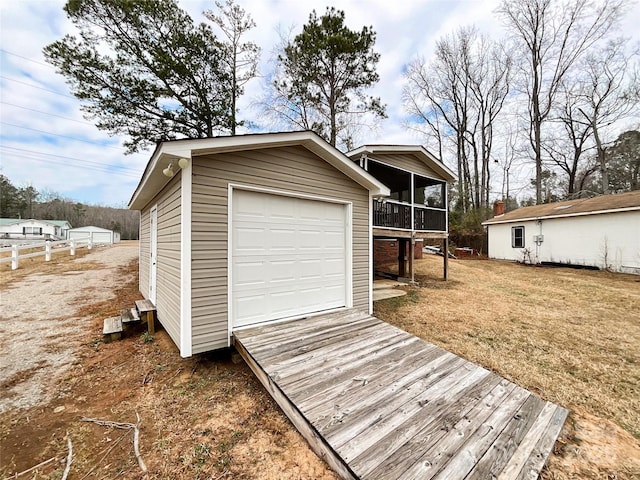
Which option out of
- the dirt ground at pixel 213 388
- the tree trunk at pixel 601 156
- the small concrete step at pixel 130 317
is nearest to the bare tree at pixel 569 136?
the tree trunk at pixel 601 156

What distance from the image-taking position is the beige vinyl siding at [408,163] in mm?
8469

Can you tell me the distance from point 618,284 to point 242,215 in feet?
42.6

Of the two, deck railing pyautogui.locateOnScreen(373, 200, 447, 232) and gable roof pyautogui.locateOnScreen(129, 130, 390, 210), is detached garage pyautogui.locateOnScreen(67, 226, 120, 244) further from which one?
deck railing pyautogui.locateOnScreen(373, 200, 447, 232)

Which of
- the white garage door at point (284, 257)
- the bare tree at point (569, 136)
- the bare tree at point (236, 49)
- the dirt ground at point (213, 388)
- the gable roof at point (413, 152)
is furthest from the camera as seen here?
the bare tree at point (569, 136)

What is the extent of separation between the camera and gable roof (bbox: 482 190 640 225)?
36.5ft

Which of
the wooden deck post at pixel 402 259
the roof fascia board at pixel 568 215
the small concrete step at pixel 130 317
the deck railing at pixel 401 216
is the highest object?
the roof fascia board at pixel 568 215

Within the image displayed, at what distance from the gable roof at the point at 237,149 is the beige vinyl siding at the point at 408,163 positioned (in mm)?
3511

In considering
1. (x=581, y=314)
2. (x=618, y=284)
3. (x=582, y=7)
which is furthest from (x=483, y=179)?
(x=581, y=314)

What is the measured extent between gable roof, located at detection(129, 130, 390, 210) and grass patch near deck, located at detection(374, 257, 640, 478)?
10.4 feet

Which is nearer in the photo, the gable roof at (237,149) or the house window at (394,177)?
the gable roof at (237,149)

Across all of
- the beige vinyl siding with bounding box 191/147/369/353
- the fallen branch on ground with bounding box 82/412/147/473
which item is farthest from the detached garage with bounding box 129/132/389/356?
the fallen branch on ground with bounding box 82/412/147/473

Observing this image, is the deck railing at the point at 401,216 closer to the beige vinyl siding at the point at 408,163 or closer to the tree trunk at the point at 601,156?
the beige vinyl siding at the point at 408,163

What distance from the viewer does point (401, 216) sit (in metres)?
8.89

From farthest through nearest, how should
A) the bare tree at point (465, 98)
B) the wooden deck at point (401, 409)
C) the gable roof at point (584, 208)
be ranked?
1. the bare tree at point (465, 98)
2. the gable roof at point (584, 208)
3. the wooden deck at point (401, 409)
